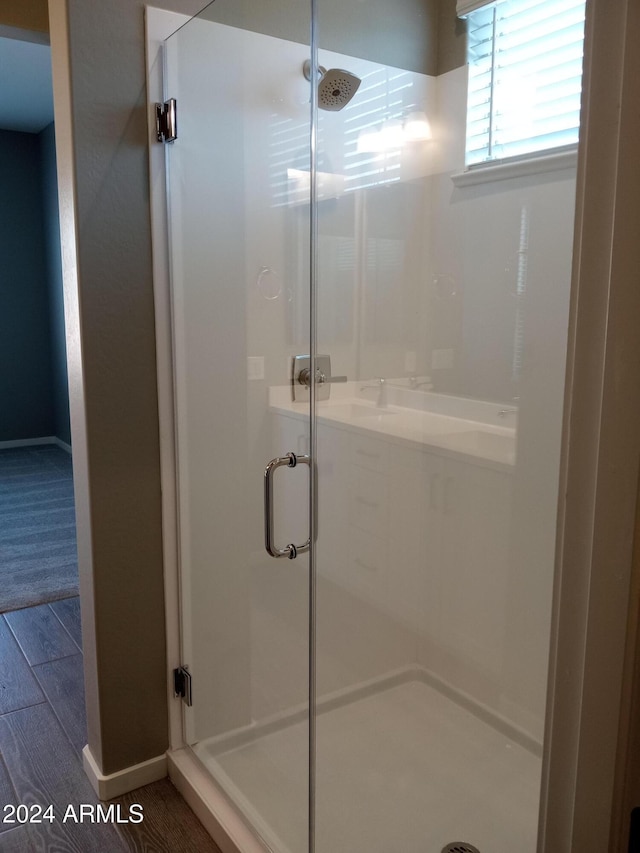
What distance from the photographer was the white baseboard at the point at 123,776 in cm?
197

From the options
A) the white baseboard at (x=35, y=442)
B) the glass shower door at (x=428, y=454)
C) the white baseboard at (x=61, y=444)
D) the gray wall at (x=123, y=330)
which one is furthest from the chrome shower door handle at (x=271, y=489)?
the white baseboard at (x=35, y=442)

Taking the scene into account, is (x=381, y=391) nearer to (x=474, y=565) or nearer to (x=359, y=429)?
(x=359, y=429)

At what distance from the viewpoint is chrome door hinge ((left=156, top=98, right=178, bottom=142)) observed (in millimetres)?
1764

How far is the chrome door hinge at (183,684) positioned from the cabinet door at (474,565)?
2.52 ft

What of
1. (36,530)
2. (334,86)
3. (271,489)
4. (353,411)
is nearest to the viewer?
(271,489)

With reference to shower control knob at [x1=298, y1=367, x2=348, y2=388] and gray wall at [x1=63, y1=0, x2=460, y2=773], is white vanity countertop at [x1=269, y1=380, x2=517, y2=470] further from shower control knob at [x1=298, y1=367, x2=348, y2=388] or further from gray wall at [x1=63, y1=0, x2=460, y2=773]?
gray wall at [x1=63, y1=0, x2=460, y2=773]

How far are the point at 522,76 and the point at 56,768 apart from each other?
92.7 inches

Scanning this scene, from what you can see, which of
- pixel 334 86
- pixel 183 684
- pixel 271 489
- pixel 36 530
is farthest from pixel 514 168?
pixel 36 530

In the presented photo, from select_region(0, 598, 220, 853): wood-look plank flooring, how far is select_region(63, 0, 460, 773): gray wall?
0.46 ft

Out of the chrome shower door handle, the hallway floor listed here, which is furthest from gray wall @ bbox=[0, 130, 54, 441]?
the chrome shower door handle

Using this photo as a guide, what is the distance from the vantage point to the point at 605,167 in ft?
1.94

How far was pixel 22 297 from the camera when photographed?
20.2 feet

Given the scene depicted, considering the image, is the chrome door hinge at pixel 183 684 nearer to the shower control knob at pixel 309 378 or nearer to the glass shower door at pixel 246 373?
the glass shower door at pixel 246 373

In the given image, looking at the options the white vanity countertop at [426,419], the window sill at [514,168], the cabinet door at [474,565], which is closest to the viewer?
the window sill at [514,168]
